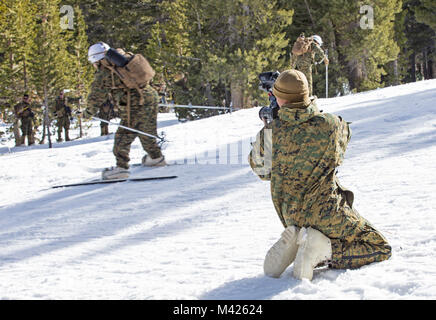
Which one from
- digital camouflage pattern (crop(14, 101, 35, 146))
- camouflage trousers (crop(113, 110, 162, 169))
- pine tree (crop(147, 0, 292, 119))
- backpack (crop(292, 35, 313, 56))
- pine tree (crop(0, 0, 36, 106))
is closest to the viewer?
camouflage trousers (crop(113, 110, 162, 169))

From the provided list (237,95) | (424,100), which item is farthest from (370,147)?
(237,95)

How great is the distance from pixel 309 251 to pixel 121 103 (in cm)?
487

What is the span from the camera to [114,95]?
7.19 metres

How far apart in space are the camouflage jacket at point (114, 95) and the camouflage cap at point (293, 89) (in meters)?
4.41

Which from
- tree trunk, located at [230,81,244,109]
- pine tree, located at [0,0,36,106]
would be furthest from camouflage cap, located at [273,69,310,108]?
pine tree, located at [0,0,36,106]

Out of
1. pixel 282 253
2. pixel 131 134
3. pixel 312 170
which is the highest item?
pixel 131 134

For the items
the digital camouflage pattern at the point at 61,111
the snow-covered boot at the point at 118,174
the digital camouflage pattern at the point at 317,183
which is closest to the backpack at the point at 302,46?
the snow-covered boot at the point at 118,174

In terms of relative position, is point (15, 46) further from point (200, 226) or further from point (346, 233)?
point (346, 233)

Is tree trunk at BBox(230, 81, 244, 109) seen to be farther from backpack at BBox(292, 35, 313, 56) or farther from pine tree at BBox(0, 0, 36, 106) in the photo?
pine tree at BBox(0, 0, 36, 106)

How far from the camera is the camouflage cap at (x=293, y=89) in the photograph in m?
3.01

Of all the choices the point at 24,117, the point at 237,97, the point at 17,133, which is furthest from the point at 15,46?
the point at 237,97

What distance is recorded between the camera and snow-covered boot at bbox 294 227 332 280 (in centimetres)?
299

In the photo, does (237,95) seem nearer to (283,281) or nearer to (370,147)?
(370,147)
